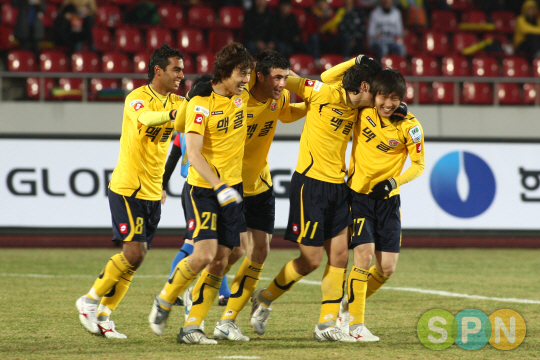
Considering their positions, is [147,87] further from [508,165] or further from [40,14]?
[40,14]

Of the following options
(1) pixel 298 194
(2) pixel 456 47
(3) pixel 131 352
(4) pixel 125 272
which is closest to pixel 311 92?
(1) pixel 298 194

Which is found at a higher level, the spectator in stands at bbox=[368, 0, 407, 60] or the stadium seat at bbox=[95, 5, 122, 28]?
the stadium seat at bbox=[95, 5, 122, 28]

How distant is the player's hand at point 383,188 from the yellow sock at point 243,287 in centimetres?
110

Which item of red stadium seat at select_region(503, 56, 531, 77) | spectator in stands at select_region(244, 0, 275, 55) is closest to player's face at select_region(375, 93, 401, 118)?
spectator in stands at select_region(244, 0, 275, 55)

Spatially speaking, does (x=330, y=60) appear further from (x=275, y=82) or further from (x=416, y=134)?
(x=275, y=82)

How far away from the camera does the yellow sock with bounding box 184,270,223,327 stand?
5238 millimetres

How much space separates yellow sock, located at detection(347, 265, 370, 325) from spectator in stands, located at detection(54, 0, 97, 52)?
384 inches

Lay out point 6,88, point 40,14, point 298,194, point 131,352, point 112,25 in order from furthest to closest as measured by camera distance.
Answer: point 112,25, point 40,14, point 6,88, point 298,194, point 131,352

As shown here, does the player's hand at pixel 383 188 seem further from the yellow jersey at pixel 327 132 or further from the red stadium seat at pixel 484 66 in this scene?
the red stadium seat at pixel 484 66

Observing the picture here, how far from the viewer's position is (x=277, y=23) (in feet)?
45.6

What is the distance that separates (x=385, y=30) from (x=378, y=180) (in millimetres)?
9200

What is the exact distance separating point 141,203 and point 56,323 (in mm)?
1260

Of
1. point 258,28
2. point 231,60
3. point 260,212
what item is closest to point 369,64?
point 231,60

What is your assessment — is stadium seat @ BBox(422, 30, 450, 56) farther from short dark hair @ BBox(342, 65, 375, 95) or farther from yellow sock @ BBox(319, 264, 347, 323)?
yellow sock @ BBox(319, 264, 347, 323)
